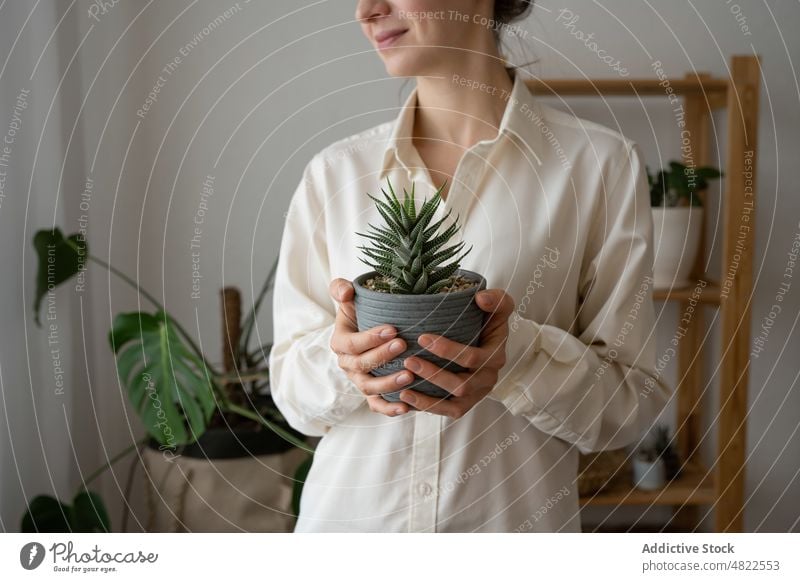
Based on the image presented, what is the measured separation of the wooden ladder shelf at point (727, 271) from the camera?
1134mm

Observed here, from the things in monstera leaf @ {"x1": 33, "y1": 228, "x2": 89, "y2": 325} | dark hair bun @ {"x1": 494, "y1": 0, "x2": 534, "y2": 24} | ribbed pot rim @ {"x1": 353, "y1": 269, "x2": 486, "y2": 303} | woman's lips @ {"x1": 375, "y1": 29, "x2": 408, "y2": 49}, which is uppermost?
dark hair bun @ {"x1": 494, "y1": 0, "x2": 534, "y2": 24}

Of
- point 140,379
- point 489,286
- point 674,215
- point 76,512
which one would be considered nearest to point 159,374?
point 140,379

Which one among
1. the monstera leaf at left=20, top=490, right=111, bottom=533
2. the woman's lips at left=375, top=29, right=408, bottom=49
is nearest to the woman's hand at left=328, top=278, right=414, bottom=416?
the woman's lips at left=375, top=29, right=408, bottom=49

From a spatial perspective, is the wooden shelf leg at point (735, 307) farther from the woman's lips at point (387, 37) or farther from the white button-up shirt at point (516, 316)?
the woman's lips at point (387, 37)

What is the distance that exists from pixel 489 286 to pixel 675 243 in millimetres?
627

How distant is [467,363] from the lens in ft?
1.74

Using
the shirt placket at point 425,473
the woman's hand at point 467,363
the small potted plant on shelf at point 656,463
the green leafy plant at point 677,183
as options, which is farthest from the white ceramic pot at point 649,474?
the woman's hand at point 467,363

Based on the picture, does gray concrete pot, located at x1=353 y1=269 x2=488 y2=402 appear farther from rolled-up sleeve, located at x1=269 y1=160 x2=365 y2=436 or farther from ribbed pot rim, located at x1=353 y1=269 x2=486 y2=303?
rolled-up sleeve, located at x1=269 y1=160 x2=365 y2=436

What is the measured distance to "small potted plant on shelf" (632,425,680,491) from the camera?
132 centimetres

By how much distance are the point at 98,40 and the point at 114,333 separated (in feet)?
1.25

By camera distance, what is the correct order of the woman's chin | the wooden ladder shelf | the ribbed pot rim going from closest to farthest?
the ribbed pot rim
the woman's chin
the wooden ladder shelf

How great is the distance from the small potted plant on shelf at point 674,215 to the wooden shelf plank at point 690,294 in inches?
0.6

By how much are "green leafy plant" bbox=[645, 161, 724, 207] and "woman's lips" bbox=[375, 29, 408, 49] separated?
652 mm
